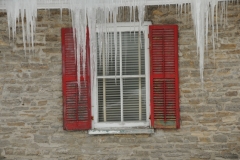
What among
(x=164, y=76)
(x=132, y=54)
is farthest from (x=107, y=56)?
(x=164, y=76)

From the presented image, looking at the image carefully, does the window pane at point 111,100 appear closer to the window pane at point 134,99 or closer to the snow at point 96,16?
the window pane at point 134,99

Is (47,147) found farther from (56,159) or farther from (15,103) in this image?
(15,103)

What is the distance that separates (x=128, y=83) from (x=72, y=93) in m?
0.89

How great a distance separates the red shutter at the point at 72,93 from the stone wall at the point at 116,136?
11 cm

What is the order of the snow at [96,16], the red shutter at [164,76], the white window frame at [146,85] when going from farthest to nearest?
the white window frame at [146,85], the red shutter at [164,76], the snow at [96,16]

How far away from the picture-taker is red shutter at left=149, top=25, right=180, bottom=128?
5.55 metres

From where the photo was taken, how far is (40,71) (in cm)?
570

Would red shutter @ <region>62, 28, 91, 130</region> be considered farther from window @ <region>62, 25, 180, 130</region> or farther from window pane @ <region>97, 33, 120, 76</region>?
window pane @ <region>97, 33, 120, 76</region>

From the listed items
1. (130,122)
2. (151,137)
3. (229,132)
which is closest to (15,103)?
(130,122)

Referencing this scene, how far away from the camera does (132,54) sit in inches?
227

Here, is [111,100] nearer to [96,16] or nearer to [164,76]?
[164,76]

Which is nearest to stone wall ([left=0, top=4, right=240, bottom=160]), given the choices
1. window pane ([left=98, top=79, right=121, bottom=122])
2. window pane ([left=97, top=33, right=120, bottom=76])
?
window pane ([left=98, top=79, right=121, bottom=122])

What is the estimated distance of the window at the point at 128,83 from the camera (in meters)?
5.56

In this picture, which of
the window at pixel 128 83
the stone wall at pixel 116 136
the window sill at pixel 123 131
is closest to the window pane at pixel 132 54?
the window at pixel 128 83
